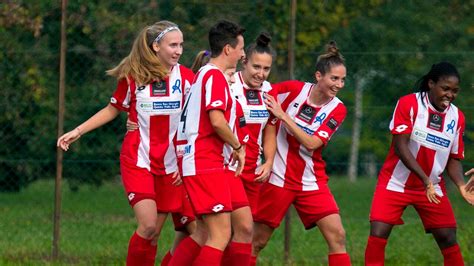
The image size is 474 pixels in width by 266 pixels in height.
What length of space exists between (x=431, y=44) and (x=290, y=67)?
4.24 feet

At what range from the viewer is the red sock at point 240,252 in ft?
27.8

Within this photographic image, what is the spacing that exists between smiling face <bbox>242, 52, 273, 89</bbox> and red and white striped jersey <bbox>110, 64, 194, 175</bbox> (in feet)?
1.45

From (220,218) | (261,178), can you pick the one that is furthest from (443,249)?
(220,218)

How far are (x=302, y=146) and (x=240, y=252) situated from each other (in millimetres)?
1131

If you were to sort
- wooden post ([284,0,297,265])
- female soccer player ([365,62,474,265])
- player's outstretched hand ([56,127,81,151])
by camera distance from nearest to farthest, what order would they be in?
1. player's outstretched hand ([56,127,81,151])
2. female soccer player ([365,62,474,265])
3. wooden post ([284,0,297,265])

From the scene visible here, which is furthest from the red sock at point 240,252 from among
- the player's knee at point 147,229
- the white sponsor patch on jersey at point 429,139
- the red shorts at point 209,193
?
the white sponsor patch on jersey at point 429,139

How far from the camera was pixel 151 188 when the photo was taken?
8.84 meters

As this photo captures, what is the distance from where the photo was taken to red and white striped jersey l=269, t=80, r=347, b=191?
920cm

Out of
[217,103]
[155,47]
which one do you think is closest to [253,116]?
[155,47]

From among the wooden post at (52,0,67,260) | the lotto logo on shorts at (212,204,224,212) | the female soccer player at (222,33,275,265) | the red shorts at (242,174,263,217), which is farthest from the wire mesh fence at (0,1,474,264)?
the lotto logo on shorts at (212,204,224,212)

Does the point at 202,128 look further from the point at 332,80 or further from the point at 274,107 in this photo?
the point at 332,80

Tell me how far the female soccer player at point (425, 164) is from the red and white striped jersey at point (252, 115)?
102 cm

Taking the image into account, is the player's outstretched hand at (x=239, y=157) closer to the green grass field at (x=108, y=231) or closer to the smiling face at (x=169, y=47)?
the smiling face at (x=169, y=47)

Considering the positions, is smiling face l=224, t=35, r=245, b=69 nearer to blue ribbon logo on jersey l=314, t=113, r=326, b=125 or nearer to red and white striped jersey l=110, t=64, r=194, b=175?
red and white striped jersey l=110, t=64, r=194, b=175
